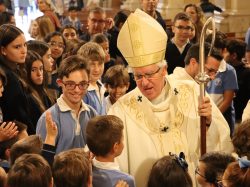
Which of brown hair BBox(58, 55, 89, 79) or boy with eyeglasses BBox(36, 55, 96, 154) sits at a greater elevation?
brown hair BBox(58, 55, 89, 79)

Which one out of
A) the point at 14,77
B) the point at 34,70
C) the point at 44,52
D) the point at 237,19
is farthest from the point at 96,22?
the point at 237,19

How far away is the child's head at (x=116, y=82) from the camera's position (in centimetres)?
510

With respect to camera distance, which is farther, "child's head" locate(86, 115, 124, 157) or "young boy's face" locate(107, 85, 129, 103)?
"young boy's face" locate(107, 85, 129, 103)

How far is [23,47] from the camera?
4.71 m

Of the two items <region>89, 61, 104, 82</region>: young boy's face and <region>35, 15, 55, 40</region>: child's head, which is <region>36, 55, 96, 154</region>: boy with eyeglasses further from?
<region>35, 15, 55, 40</region>: child's head

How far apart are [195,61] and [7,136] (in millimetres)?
1948

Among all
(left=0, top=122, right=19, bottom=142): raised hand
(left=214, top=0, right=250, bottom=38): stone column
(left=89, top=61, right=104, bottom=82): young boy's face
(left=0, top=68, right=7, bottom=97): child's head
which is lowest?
(left=214, top=0, right=250, bottom=38): stone column

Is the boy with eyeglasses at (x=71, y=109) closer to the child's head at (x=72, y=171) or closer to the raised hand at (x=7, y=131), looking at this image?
the raised hand at (x=7, y=131)

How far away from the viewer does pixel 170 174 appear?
3.27 metres

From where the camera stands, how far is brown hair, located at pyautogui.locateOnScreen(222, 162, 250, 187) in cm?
252

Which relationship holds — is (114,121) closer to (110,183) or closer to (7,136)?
(110,183)

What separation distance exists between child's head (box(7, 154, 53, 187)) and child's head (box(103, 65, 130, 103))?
2.25m

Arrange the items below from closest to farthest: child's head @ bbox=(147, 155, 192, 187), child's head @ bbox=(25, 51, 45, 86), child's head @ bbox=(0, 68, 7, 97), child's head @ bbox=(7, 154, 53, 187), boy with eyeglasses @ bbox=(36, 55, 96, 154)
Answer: child's head @ bbox=(7, 154, 53, 187) < child's head @ bbox=(147, 155, 192, 187) < boy with eyeglasses @ bbox=(36, 55, 96, 154) < child's head @ bbox=(0, 68, 7, 97) < child's head @ bbox=(25, 51, 45, 86)

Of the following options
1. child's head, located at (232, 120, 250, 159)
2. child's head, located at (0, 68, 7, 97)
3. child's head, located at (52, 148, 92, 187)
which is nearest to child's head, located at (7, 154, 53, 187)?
child's head, located at (52, 148, 92, 187)
